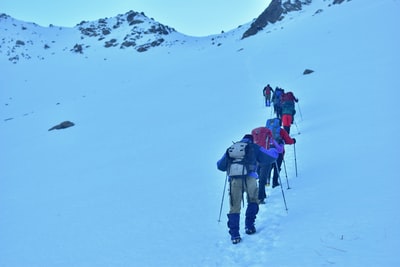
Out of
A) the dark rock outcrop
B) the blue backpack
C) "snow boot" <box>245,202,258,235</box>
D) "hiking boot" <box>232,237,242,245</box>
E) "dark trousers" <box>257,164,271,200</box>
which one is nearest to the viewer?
"hiking boot" <box>232,237,242,245</box>

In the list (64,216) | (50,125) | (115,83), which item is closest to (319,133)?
(64,216)

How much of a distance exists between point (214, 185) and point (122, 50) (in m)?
67.1

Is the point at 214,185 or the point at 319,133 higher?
the point at 319,133

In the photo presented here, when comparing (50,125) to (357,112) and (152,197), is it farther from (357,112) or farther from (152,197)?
(357,112)

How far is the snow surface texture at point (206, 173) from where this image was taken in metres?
5.71

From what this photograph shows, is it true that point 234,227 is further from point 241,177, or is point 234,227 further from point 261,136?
point 261,136

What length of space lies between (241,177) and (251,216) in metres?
0.76

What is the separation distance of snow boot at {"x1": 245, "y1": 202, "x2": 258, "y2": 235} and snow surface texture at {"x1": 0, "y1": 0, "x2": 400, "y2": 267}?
165 mm

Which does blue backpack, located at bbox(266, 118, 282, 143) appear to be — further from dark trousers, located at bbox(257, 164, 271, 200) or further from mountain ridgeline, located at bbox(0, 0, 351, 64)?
mountain ridgeline, located at bbox(0, 0, 351, 64)

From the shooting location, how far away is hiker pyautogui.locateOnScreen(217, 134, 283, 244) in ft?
19.9

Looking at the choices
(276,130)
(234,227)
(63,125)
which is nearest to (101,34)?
(63,125)

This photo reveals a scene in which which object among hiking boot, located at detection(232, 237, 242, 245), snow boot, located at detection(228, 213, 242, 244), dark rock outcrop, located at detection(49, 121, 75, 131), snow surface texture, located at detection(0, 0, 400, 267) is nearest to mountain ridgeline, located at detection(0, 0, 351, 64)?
snow surface texture, located at detection(0, 0, 400, 267)

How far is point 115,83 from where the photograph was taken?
1924 inches

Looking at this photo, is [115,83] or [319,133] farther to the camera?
[115,83]
